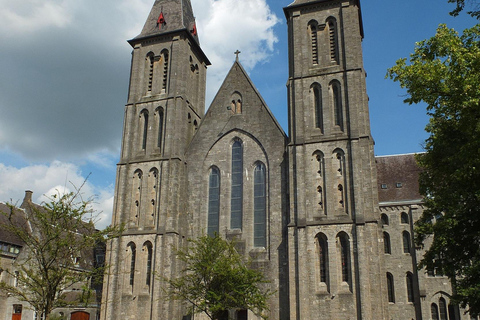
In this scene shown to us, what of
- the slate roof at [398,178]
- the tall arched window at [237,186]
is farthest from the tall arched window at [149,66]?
the slate roof at [398,178]

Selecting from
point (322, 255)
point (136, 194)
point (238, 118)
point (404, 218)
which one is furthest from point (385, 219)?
point (136, 194)

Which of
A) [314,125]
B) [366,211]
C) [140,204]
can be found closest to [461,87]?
[366,211]

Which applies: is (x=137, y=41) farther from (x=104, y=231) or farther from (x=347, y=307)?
(x=347, y=307)

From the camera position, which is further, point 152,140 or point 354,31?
point 152,140

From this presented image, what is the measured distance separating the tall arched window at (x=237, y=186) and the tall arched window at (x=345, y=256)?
21.7 feet

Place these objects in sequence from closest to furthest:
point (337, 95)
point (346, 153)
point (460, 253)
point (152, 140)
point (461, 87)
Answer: point (461, 87)
point (460, 253)
point (346, 153)
point (337, 95)
point (152, 140)

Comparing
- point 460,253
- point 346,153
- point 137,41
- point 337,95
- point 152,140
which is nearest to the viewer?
point 460,253

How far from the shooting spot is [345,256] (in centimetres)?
2684

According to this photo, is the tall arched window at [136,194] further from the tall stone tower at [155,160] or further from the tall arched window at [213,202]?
the tall arched window at [213,202]

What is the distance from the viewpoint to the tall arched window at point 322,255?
88.7 ft

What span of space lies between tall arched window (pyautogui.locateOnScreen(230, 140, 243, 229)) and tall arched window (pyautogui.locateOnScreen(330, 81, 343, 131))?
6.65m

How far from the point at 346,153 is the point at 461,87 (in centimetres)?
1446

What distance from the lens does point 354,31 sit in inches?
1251

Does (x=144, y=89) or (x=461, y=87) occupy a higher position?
(x=144, y=89)
